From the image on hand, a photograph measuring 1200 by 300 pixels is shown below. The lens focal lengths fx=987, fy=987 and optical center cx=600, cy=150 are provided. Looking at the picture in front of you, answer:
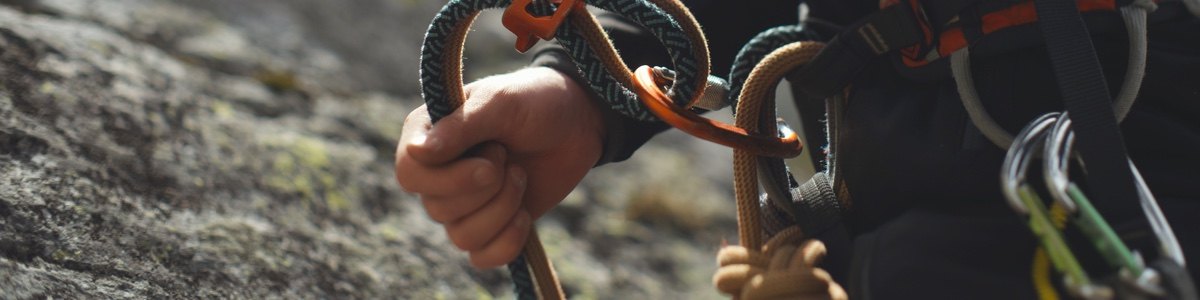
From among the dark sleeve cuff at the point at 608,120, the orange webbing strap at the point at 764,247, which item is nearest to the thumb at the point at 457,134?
the dark sleeve cuff at the point at 608,120

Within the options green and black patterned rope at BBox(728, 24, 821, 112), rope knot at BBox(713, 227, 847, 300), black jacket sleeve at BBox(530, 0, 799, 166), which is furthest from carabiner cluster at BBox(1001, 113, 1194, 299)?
black jacket sleeve at BBox(530, 0, 799, 166)

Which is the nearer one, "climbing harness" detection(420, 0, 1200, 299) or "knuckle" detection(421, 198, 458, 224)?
"climbing harness" detection(420, 0, 1200, 299)

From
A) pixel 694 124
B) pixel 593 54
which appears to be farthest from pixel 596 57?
pixel 694 124

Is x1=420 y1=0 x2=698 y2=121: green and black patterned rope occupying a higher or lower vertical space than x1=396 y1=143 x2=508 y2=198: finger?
higher

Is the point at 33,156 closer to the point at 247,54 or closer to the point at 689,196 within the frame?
the point at 247,54

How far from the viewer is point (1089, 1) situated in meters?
0.90

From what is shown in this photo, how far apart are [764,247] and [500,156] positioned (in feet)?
0.91

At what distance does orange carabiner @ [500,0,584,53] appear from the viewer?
2.94 feet

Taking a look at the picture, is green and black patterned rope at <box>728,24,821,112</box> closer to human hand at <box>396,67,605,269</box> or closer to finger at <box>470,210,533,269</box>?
human hand at <box>396,67,605,269</box>

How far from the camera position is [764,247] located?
3.21ft

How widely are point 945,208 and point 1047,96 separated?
143 mm

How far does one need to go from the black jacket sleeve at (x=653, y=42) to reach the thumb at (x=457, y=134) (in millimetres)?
153

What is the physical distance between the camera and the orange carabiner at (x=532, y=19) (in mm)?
896

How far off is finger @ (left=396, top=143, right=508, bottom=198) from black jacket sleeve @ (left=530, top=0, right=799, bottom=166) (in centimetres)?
21
